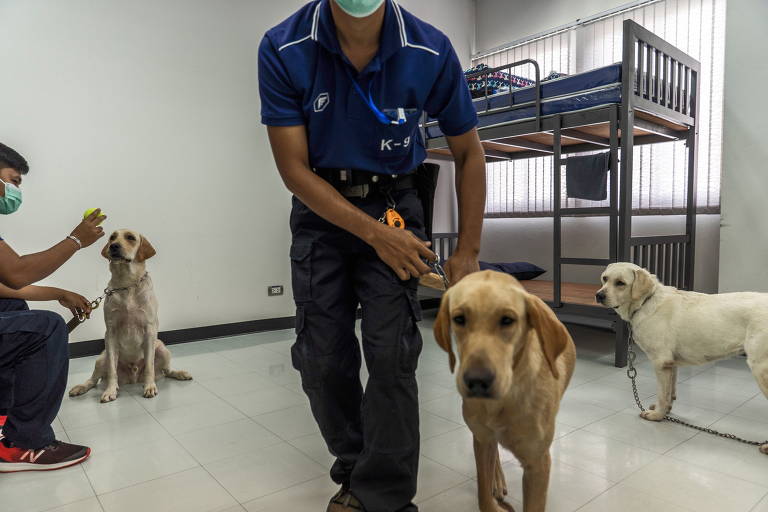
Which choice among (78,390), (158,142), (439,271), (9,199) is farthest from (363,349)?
(158,142)

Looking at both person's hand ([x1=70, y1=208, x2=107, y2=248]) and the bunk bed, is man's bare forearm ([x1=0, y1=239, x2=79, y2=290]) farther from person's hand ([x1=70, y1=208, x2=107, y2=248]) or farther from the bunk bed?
the bunk bed

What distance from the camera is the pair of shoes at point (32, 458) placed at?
190 cm

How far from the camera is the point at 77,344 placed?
12.2ft

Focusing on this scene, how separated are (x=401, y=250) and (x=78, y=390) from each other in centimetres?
253

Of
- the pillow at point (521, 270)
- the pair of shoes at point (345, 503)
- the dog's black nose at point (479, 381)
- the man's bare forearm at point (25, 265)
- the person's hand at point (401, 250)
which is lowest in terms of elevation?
the pair of shoes at point (345, 503)

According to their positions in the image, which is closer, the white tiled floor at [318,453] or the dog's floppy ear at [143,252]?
the white tiled floor at [318,453]

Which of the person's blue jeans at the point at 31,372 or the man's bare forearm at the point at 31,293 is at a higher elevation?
the man's bare forearm at the point at 31,293

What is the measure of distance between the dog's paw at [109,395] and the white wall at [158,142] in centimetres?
120

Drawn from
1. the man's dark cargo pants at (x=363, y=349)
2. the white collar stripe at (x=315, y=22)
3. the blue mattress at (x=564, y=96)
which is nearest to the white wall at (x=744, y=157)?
the blue mattress at (x=564, y=96)

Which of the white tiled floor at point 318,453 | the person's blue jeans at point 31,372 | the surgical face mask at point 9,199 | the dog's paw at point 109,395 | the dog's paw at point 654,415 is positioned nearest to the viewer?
the white tiled floor at point 318,453

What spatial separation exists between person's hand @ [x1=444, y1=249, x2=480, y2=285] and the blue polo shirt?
1.06 feet

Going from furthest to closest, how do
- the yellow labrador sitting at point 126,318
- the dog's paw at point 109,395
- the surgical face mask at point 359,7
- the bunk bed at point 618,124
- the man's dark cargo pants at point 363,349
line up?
the bunk bed at point 618,124 → the yellow labrador sitting at point 126,318 → the dog's paw at point 109,395 → the man's dark cargo pants at point 363,349 → the surgical face mask at point 359,7

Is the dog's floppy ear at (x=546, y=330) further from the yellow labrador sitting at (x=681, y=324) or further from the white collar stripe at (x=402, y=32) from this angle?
the yellow labrador sitting at (x=681, y=324)

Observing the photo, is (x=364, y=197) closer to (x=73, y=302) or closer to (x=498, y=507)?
(x=498, y=507)
